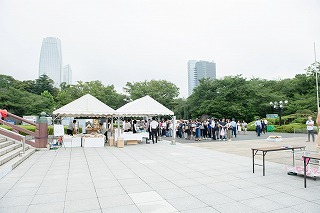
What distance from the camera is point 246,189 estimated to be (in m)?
4.75

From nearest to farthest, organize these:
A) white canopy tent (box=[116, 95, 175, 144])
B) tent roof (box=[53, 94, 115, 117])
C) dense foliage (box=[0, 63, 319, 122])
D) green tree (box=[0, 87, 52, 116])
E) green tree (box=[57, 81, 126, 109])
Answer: tent roof (box=[53, 94, 115, 117]) < white canopy tent (box=[116, 95, 175, 144]) < green tree (box=[0, 87, 52, 116]) < dense foliage (box=[0, 63, 319, 122]) < green tree (box=[57, 81, 126, 109])

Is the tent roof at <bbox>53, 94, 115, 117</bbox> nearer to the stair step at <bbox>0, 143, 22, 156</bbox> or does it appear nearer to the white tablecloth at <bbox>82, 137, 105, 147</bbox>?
the white tablecloth at <bbox>82, 137, 105, 147</bbox>

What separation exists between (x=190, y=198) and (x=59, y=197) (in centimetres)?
256

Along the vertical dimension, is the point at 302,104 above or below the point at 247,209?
above

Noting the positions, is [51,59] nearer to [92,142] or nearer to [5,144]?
[92,142]

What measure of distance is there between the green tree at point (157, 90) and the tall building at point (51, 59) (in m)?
99.5

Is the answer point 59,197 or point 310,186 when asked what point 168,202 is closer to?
point 59,197

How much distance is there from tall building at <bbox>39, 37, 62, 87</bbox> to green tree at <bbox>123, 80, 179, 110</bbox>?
326 feet

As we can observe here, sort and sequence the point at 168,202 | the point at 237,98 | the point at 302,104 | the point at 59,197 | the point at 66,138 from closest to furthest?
the point at 168,202 → the point at 59,197 → the point at 66,138 → the point at 302,104 → the point at 237,98

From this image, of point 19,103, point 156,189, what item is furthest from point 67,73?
point 156,189

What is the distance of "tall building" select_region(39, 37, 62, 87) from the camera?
5079 inches

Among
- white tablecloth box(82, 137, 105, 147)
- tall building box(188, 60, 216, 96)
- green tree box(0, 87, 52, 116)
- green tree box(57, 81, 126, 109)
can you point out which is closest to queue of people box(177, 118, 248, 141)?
white tablecloth box(82, 137, 105, 147)

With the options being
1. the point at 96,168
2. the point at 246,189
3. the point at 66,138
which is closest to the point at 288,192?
the point at 246,189

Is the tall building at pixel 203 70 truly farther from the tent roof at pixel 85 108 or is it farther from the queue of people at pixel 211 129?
the tent roof at pixel 85 108
